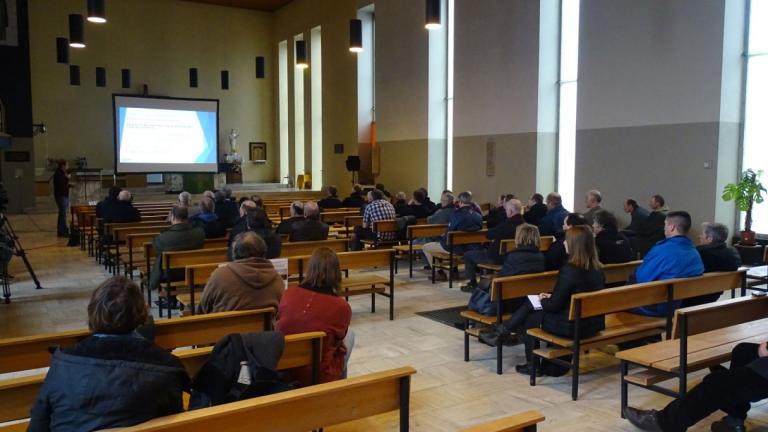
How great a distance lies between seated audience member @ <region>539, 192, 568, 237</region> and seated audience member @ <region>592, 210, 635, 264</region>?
2489mm

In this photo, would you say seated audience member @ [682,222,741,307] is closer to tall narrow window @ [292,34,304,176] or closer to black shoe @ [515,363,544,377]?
black shoe @ [515,363,544,377]

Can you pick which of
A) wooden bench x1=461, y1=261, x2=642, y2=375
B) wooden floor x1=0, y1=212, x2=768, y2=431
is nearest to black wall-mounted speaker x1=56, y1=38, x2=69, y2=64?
wooden floor x1=0, y1=212, x2=768, y2=431

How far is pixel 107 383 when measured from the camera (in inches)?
71.2

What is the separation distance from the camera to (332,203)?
10930 mm

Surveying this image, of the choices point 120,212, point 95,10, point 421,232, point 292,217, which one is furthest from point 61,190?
point 421,232

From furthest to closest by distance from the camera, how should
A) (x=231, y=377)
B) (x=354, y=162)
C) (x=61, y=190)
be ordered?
(x=354, y=162), (x=61, y=190), (x=231, y=377)

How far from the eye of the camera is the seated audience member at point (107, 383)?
181cm

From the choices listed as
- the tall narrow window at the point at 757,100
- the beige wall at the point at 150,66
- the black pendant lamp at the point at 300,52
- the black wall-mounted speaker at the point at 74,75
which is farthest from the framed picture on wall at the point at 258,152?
the tall narrow window at the point at 757,100

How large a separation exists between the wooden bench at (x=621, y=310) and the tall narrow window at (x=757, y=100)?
4.89m

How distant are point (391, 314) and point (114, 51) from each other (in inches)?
663

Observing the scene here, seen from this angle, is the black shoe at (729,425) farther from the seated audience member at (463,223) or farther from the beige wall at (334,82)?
the beige wall at (334,82)

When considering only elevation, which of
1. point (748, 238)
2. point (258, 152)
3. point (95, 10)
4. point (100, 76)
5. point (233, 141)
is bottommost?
point (748, 238)

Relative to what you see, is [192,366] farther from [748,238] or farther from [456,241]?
[748,238]

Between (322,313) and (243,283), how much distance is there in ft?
2.70
